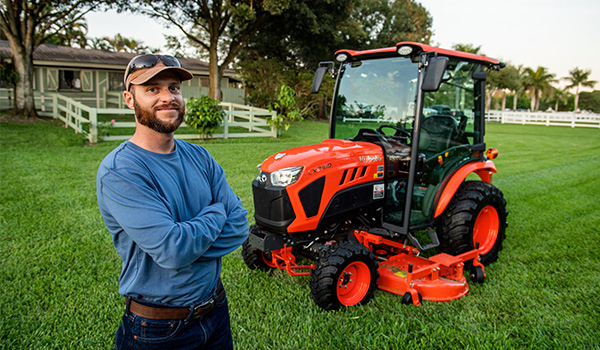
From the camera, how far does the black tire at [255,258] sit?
4.16 m

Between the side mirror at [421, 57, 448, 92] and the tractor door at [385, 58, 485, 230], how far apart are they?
537 millimetres

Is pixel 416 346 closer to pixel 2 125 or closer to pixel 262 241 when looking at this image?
pixel 262 241

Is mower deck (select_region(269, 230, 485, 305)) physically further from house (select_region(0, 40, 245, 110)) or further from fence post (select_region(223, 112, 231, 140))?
house (select_region(0, 40, 245, 110))

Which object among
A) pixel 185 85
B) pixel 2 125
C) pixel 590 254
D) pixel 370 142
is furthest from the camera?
pixel 185 85

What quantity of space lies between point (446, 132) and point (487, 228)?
3.95 ft

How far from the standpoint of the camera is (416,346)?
3082 millimetres

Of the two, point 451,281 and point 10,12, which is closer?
point 451,281

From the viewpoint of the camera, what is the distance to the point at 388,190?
4.17 m

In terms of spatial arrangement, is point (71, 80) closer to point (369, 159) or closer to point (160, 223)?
point (369, 159)

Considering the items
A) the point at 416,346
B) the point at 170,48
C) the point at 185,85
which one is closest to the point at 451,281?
the point at 416,346

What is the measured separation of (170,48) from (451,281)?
26890 mm

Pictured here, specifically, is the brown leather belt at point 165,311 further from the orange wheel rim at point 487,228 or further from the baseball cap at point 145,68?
the orange wheel rim at point 487,228

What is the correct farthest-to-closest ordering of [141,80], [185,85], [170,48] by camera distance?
[170,48], [185,85], [141,80]

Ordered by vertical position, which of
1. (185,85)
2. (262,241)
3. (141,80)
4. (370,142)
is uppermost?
(185,85)
